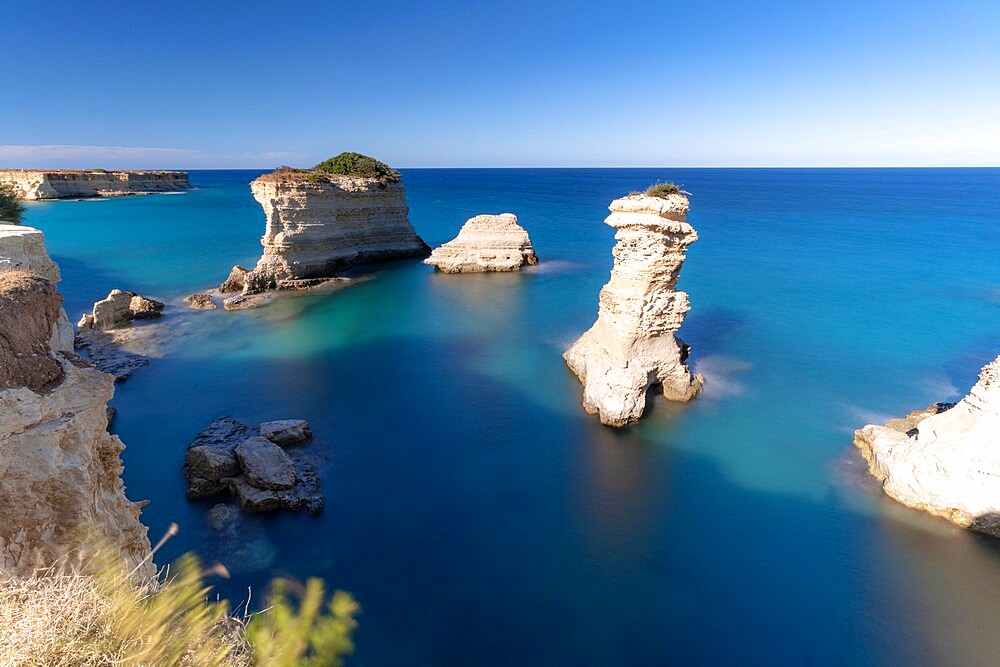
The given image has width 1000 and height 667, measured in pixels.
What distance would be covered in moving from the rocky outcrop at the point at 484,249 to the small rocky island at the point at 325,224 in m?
4.48

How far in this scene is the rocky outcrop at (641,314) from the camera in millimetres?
14500

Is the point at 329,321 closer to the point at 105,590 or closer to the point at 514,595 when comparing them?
the point at 514,595

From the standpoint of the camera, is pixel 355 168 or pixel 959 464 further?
pixel 355 168

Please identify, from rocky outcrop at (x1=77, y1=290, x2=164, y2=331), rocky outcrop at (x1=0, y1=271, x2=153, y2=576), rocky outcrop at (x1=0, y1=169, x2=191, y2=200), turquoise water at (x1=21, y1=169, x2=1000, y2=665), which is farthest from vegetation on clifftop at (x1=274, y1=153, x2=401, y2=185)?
rocky outcrop at (x1=0, y1=169, x2=191, y2=200)

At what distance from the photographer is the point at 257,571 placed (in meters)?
9.67

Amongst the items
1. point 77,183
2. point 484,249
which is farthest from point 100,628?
point 77,183

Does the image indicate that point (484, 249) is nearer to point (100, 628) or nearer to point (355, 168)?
point (355, 168)

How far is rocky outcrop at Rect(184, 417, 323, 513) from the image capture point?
11.3 m

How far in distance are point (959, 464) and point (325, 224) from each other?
30.6 m

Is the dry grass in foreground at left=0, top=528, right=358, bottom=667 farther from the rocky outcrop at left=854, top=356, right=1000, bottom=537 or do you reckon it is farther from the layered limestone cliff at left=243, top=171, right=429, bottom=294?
the layered limestone cliff at left=243, top=171, right=429, bottom=294

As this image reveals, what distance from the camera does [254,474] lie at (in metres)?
11.6

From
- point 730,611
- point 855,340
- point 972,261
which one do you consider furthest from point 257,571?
point 972,261

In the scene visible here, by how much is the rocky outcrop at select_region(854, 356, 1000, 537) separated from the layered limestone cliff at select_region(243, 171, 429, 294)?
93.0 feet

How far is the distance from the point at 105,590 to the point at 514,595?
6919mm
